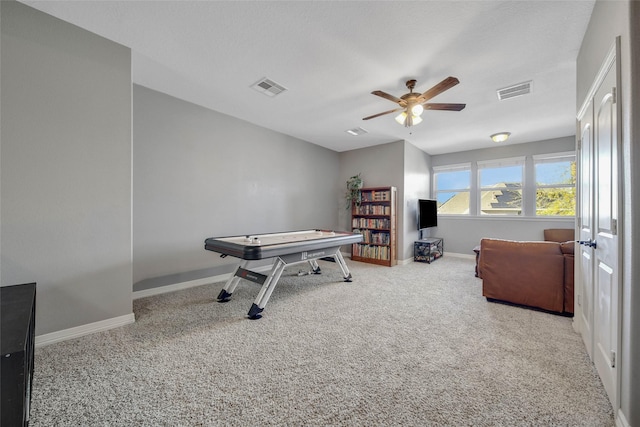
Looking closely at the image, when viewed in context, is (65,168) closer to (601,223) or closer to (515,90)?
(601,223)

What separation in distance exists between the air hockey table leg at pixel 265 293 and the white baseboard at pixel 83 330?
1.14m

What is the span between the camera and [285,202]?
4789 millimetres

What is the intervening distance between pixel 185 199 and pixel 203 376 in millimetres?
2471

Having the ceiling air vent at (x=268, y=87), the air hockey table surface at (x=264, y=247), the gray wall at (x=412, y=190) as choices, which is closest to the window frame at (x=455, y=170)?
the gray wall at (x=412, y=190)

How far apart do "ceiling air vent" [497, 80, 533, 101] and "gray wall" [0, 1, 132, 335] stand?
4112 millimetres

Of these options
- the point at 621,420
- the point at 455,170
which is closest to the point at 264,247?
the point at 621,420

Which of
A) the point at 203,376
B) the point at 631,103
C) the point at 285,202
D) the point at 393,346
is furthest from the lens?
the point at 285,202

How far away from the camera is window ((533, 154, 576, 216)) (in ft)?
15.6

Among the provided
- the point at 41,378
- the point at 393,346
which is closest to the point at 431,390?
the point at 393,346

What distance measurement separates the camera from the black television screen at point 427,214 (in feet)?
17.5

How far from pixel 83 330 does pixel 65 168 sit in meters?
1.39

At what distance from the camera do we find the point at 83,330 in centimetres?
211

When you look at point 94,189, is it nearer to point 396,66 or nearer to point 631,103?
point 396,66

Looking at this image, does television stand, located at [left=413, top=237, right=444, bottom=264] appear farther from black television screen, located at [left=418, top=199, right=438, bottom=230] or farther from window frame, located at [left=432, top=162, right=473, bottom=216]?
window frame, located at [left=432, top=162, right=473, bottom=216]
